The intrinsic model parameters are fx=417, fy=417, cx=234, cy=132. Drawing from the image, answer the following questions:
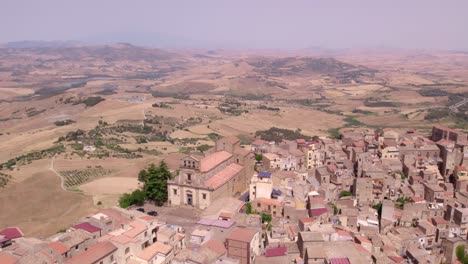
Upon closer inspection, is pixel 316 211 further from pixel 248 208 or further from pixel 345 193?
pixel 345 193

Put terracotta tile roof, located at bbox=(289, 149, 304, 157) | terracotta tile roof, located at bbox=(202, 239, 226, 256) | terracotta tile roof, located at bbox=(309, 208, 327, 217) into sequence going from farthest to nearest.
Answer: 1. terracotta tile roof, located at bbox=(289, 149, 304, 157)
2. terracotta tile roof, located at bbox=(309, 208, 327, 217)
3. terracotta tile roof, located at bbox=(202, 239, 226, 256)

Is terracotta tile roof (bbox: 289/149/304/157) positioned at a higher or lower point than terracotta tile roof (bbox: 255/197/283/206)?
higher

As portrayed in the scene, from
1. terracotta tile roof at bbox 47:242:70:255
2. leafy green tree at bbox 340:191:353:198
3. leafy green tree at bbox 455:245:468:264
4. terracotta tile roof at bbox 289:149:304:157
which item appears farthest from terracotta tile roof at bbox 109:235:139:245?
terracotta tile roof at bbox 289:149:304:157

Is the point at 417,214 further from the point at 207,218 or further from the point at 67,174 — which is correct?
the point at 67,174

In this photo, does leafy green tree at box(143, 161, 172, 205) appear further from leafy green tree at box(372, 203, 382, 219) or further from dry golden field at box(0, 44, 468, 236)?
leafy green tree at box(372, 203, 382, 219)

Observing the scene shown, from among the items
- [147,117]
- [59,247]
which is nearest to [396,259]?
[59,247]

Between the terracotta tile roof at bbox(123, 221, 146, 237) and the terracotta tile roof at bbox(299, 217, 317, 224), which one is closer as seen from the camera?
the terracotta tile roof at bbox(123, 221, 146, 237)

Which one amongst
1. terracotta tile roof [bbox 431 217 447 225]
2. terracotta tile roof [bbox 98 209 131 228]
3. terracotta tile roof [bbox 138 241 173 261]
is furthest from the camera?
terracotta tile roof [bbox 431 217 447 225]

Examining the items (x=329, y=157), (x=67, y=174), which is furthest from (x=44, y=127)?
(x=329, y=157)
